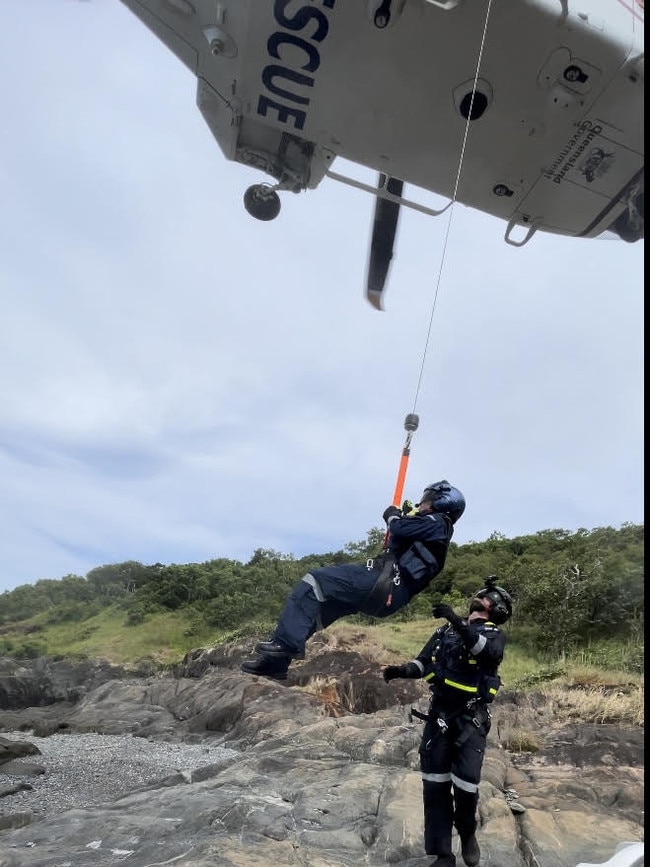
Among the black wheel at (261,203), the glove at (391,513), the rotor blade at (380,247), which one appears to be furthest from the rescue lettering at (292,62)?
the glove at (391,513)

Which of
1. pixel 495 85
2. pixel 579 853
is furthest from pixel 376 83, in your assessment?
pixel 579 853

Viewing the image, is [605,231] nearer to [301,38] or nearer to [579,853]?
[301,38]

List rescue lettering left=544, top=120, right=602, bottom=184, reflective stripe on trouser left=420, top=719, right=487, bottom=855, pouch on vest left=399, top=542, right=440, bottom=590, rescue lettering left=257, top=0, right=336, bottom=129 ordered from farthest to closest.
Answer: reflective stripe on trouser left=420, top=719, right=487, bottom=855 → rescue lettering left=544, top=120, right=602, bottom=184 → rescue lettering left=257, top=0, right=336, bottom=129 → pouch on vest left=399, top=542, right=440, bottom=590

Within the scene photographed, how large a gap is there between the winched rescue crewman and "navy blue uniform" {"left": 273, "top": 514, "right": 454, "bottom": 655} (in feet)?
4.06

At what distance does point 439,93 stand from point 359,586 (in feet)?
10.6

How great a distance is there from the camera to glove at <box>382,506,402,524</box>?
3529 millimetres

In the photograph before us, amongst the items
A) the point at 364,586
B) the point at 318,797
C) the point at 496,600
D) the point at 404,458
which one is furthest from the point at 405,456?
the point at 318,797

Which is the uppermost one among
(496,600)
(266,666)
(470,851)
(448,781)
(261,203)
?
(261,203)

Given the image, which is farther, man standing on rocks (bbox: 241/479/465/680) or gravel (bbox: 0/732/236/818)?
gravel (bbox: 0/732/236/818)

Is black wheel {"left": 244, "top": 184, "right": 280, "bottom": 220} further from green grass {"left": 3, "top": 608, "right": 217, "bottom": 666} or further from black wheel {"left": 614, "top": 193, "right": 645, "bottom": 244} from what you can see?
green grass {"left": 3, "top": 608, "right": 217, "bottom": 666}

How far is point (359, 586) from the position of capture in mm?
3445

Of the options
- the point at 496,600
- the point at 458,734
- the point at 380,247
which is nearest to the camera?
the point at 458,734

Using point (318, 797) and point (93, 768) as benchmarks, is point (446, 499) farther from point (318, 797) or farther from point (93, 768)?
point (93, 768)

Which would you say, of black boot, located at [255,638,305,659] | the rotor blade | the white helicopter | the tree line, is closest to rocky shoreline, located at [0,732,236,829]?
the tree line
